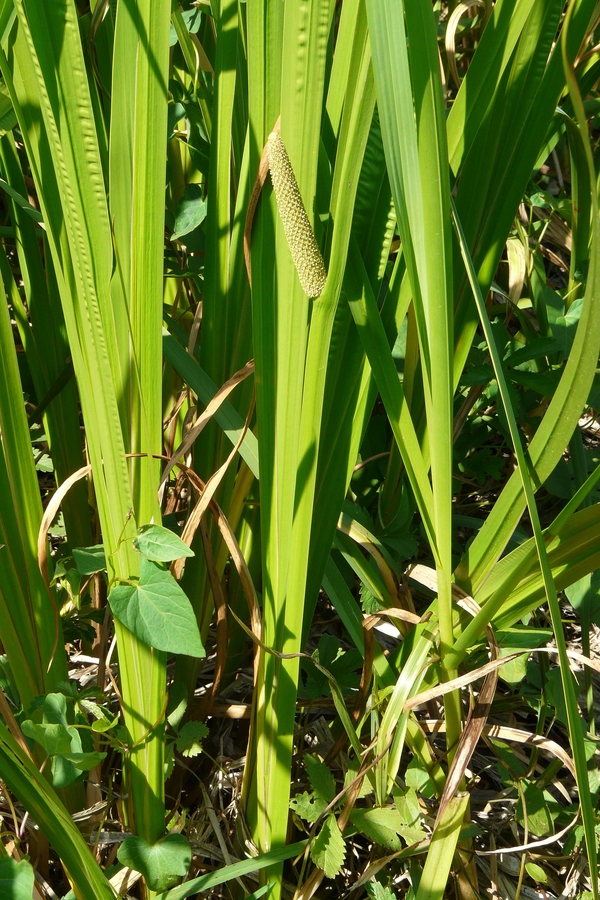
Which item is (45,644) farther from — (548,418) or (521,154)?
(521,154)

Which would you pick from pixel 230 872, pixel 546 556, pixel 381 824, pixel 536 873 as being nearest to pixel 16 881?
pixel 230 872

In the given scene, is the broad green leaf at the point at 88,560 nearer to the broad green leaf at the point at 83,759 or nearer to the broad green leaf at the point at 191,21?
the broad green leaf at the point at 83,759

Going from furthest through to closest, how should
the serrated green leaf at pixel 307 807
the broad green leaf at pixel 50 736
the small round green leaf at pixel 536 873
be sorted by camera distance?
1. the small round green leaf at pixel 536 873
2. the serrated green leaf at pixel 307 807
3. the broad green leaf at pixel 50 736

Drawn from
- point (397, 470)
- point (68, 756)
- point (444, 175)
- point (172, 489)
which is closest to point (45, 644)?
point (68, 756)

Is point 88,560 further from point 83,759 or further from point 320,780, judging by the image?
point 320,780

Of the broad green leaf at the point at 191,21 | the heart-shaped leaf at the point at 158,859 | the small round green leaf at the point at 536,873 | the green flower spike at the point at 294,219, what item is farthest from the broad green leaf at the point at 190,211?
the small round green leaf at the point at 536,873
